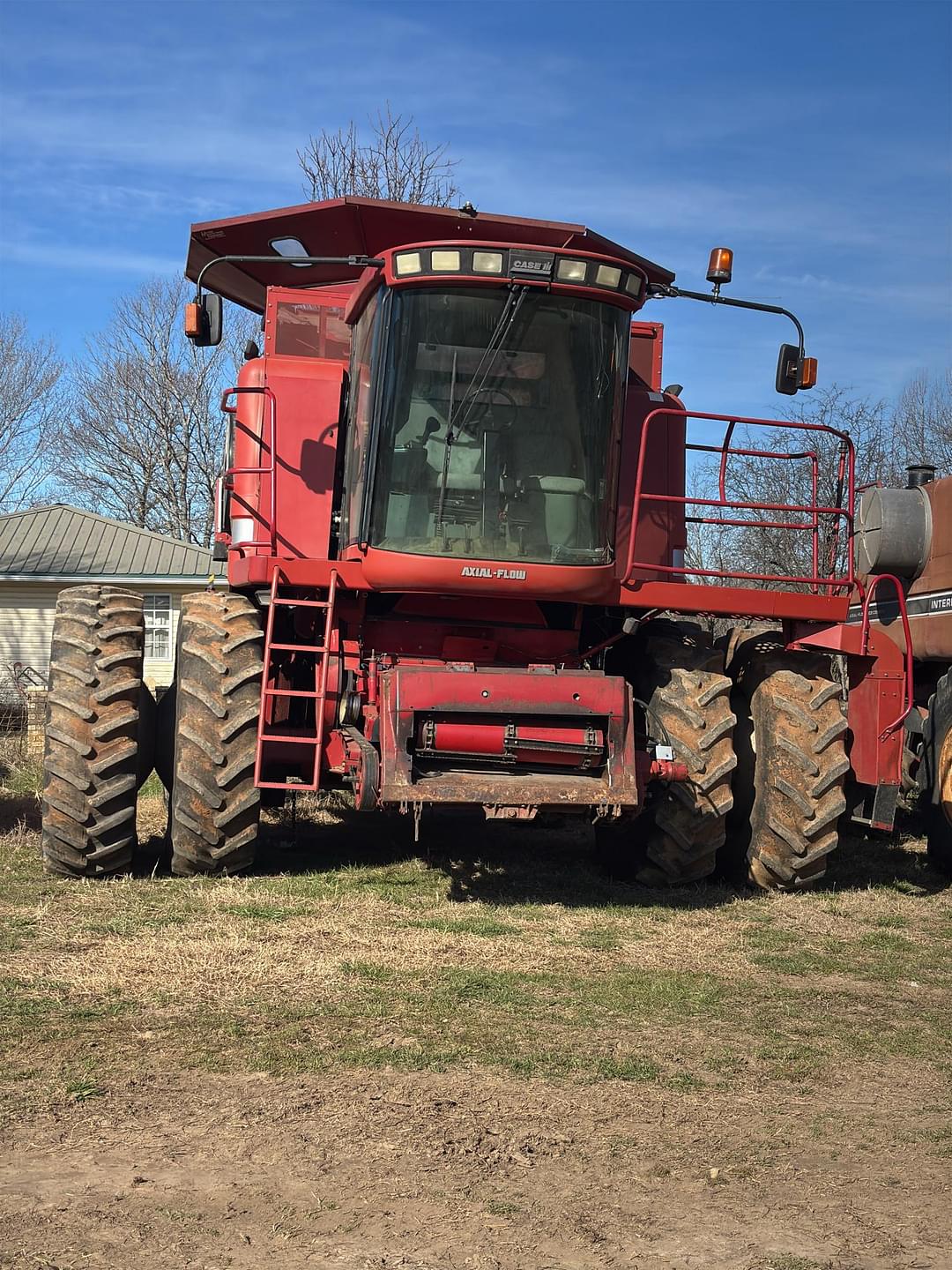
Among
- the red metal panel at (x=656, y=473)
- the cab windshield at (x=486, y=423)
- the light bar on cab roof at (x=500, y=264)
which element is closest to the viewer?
the light bar on cab roof at (x=500, y=264)

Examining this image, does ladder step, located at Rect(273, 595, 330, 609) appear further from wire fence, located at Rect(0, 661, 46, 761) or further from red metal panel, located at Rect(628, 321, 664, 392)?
wire fence, located at Rect(0, 661, 46, 761)

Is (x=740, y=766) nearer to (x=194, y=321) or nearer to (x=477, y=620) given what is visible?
(x=477, y=620)

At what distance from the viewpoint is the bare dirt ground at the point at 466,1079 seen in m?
3.48

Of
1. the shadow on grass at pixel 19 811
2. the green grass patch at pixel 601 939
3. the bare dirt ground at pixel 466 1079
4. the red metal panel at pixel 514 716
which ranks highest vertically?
the red metal panel at pixel 514 716

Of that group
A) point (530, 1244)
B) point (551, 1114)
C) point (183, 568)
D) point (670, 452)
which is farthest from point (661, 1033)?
point (183, 568)

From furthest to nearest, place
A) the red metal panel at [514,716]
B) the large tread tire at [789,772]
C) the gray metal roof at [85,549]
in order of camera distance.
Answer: the gray metal roof at [85,549]
the large tread tire at [789,772]
the red metal panel at [514,716]

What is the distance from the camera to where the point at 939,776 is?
9.01 m

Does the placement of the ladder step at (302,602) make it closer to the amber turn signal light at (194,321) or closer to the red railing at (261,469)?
the red railing at (261,469)

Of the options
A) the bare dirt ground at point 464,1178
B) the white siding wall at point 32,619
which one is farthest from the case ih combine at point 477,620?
the white siding wall at point 32,619

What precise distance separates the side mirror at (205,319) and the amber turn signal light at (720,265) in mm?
2842

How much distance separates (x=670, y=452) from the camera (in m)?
8.70

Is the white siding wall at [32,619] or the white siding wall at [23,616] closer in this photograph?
the white siding wall at [32,619]

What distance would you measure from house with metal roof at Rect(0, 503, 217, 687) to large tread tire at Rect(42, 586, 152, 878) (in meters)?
18.8

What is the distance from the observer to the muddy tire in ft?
29.1
